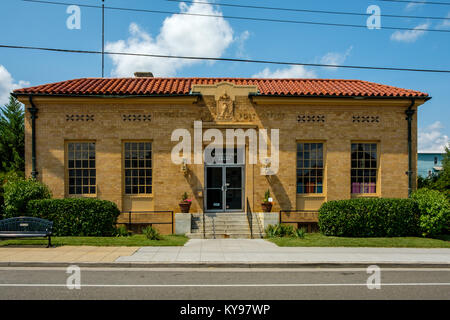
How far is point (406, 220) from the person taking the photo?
13.4 meters

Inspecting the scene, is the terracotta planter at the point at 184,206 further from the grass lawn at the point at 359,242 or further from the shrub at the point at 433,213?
the shrub at the point at 433,213

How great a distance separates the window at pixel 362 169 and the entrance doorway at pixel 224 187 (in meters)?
5.18

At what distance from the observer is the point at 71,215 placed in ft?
41.2

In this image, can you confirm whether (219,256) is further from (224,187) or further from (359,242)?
(224,187)

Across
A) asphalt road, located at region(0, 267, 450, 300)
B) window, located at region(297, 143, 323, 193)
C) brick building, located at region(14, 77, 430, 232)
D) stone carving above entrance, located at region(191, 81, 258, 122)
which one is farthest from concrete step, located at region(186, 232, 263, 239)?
stone carving above entrance, located at region(191, 81, 258, 122)

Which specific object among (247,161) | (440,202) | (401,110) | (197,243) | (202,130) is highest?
(401,110)

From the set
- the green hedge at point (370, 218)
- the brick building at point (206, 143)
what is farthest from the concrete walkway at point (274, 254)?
the brick building at point (206, 143)

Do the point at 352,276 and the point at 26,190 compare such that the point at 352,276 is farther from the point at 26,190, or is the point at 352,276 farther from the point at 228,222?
the point at 26,190

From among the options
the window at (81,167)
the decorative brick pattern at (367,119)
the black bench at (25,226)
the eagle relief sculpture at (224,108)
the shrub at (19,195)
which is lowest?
the black bench at (25,226)

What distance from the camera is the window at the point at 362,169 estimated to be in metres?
15.6

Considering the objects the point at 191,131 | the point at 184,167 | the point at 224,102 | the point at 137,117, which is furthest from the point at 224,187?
the point at 137,117
